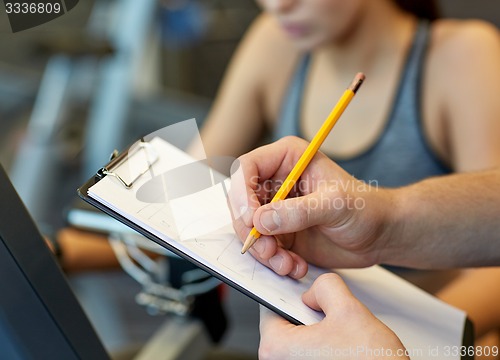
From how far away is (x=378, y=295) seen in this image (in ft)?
1.77

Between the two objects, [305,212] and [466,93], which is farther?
[466,93]

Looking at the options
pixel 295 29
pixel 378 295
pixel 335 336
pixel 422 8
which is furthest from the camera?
pixel 422 8

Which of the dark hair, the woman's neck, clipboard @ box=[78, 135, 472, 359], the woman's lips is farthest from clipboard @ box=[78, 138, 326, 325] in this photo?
the dark hair

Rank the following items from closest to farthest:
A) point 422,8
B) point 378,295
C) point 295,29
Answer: point 378,295 → point 295,29 → point 422,8

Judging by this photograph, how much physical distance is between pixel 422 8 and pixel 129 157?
647 mm

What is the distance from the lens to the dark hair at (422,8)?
0.98 meters

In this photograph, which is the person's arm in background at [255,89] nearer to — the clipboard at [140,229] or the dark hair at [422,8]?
the dark hair at [422,8]

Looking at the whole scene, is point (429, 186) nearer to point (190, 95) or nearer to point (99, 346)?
point (99, 346)

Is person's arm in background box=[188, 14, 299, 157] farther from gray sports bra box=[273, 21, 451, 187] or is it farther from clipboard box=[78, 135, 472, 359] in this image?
clipboard box=[78, 135, 472, 359]

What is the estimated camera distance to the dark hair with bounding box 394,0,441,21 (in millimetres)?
977

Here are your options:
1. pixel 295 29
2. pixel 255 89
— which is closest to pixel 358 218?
pixel 295 29

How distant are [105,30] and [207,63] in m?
0.42

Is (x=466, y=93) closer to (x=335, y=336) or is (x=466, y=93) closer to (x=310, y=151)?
(x=310, y=151)

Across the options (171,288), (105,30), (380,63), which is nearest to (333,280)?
(171,288)
